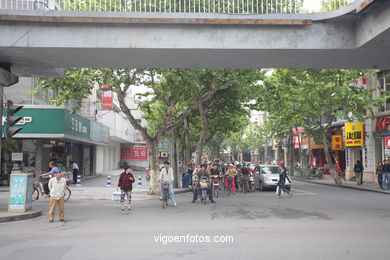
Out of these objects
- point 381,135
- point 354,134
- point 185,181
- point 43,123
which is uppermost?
point 43,123

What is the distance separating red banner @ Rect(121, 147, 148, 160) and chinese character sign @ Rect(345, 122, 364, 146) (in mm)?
36370

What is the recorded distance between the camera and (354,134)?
3008 centimetres

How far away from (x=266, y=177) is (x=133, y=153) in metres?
40.6

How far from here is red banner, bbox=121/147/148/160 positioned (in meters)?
61.2

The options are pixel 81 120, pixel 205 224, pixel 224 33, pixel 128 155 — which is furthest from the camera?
pixel 128 155

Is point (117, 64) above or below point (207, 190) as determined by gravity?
above

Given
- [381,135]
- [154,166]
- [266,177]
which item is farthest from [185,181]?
[381,135]

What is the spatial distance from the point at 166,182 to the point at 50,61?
5.97 meters

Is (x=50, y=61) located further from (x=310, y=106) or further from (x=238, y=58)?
(x=310, y=106)

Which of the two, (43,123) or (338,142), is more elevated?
(43,123)

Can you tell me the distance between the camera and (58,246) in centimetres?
779

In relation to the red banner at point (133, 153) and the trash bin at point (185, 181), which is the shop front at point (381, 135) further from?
the red banner at point (133, 153)

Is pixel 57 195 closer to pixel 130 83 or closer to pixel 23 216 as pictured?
pixel 23 216

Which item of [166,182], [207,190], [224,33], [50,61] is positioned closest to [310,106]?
[207,190]
